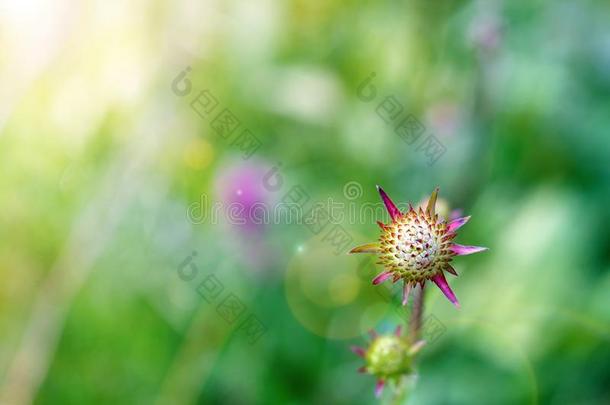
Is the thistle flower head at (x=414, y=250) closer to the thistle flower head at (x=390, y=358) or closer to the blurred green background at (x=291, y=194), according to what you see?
the thistle flower head at (x=390, y=358)

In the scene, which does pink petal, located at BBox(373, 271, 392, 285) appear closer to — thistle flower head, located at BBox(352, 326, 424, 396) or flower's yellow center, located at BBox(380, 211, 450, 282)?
flower's yellow center, located at BBox(380, 211, 450, 282)

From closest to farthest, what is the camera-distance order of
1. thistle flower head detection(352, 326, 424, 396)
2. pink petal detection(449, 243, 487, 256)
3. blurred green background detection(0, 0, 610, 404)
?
pink petal detection(449, 243, 487, 256)
thistle flower head detection(352, 326, 424, 396)
blurred green background detection(0, 0, 610, 404)

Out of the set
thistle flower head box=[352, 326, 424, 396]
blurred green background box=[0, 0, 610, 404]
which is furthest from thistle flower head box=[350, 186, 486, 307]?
blurred green background box=[0, 0, 610, 404]

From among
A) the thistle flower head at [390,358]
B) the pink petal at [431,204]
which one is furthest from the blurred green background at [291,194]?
the pink petal at [431,204]

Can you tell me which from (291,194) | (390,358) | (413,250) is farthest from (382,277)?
(291,194)

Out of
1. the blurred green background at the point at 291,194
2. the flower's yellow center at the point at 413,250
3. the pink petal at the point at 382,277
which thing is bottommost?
the pink petal at the point at 382,277

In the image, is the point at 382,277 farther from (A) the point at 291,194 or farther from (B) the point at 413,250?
(A) the point at 291,194

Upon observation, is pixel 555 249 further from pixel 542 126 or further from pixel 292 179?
pixel 292 179

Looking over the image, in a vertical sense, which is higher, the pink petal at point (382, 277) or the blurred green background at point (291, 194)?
the blurred green background at point (291, 194)
